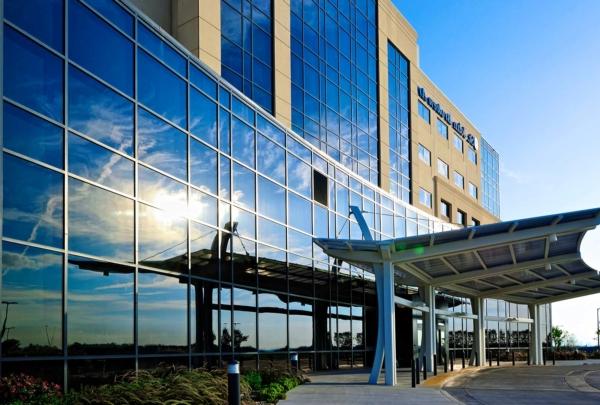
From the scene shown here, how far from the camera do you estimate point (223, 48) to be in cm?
2328

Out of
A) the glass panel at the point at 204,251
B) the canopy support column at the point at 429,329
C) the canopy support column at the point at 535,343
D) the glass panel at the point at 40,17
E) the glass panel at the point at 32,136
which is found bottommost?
the canopy support column at the point at 535,343

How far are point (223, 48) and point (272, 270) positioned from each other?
7.68 metres

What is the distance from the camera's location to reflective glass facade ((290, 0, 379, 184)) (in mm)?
28467

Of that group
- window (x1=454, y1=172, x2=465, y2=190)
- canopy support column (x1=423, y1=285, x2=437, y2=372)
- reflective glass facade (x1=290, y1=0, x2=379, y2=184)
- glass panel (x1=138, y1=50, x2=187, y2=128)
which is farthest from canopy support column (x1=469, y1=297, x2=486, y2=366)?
glass panel (x1=138, y1=50, x2=187, y2=128)

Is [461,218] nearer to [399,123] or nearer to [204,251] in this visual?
[399,123]

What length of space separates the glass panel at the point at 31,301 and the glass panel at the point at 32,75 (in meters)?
2.70

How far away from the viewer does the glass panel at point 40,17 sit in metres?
12.5

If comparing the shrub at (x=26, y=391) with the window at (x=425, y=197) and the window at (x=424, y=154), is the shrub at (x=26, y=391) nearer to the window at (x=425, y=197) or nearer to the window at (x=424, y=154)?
the window at (x=425, y=197)

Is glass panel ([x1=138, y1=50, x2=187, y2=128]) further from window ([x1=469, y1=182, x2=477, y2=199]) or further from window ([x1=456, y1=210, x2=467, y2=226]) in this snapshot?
window ([x1=469, y1=182, x2=477, y2=199])

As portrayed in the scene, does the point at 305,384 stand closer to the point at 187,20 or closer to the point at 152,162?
the point at 152,162

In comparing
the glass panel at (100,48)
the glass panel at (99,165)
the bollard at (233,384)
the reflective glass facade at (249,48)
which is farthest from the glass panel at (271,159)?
the bollard at (233,384)

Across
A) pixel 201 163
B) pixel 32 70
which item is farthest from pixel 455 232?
pixel 32 70

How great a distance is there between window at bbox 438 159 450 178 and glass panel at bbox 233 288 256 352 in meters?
29.1

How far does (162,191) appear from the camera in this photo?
16984mm
